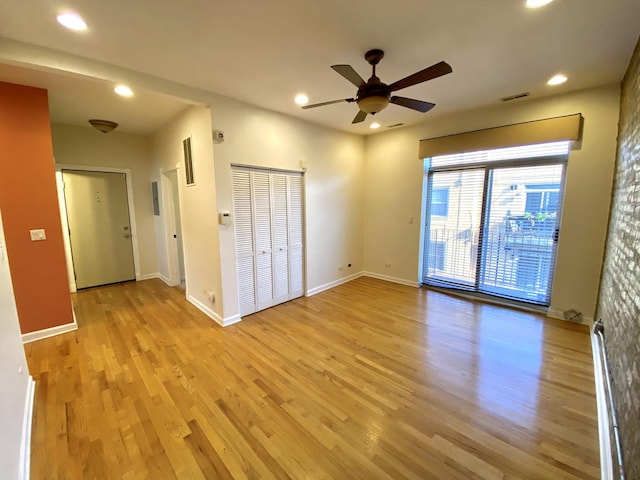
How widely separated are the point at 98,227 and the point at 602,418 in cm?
666

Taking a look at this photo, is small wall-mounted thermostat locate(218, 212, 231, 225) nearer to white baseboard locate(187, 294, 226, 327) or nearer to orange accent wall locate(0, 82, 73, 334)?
white baseboard locate(187, 294, 226, 327)

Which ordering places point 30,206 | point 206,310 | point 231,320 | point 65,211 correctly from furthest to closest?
point 65,211 < point 206,310 < point 231,320 < point 30,206

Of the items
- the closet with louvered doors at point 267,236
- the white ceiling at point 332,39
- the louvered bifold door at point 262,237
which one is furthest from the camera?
the louvered bifold door at point 262,237

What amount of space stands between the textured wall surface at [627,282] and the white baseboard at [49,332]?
4801mm

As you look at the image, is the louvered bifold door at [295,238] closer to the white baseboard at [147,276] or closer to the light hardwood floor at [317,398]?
the light hardwood floor at [317,398]

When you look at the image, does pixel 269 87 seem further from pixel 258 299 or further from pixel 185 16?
pixel 258 299

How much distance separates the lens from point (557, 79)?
2787mm

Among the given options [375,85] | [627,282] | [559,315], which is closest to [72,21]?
[375,85]

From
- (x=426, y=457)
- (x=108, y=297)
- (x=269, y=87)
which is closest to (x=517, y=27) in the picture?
(x=269, y=87)

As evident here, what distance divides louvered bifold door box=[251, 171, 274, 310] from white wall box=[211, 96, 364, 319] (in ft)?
0.89

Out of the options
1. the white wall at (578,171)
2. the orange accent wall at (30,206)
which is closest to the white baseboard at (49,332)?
the orange accent wall at (30,206)

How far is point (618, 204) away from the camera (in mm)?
2543

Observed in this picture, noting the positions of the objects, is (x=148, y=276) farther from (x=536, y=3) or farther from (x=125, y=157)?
(x=536, y=3)

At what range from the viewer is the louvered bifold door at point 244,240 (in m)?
3.39
